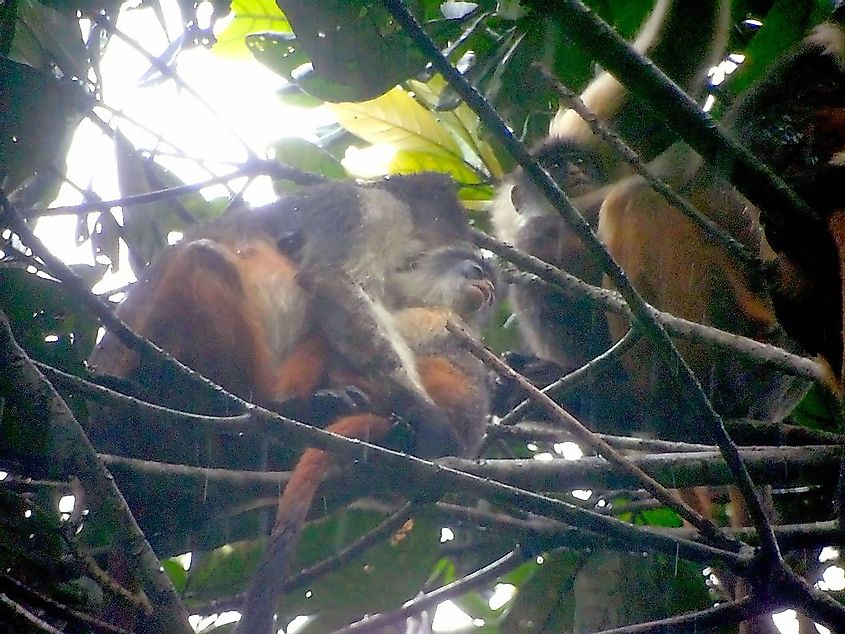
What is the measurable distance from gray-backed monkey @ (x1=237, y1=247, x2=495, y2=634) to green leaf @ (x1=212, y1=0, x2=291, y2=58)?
96 cm

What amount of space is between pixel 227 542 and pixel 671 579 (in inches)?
49.0

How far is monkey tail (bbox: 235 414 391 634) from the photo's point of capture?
1.62 meters

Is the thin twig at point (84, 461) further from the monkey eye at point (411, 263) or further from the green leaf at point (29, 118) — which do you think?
the monkey eye at point (411, 263)

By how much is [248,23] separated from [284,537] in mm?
2106

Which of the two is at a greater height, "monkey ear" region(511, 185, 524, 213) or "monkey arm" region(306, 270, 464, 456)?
"monkey ear" region(511, 185, 524, 213)

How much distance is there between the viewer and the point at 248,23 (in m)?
3.31

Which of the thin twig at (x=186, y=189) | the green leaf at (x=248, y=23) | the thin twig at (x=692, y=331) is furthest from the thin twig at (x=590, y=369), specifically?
the green leaf at (x=248, y=23)

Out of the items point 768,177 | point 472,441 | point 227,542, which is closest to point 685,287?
point 472,441

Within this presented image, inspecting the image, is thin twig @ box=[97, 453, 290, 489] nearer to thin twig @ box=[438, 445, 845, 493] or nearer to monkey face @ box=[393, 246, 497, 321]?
thin twig @ box=[438, 445, 845, 493]

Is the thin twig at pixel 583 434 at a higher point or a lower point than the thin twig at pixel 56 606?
higher

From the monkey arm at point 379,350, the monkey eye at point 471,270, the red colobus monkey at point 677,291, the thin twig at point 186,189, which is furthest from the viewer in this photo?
the monkey eye at point 471,270

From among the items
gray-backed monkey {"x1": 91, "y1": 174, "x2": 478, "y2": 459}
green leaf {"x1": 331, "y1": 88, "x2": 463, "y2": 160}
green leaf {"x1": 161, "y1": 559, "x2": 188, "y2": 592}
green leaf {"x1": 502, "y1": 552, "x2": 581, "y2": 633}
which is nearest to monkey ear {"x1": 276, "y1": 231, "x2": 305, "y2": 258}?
gray-backed monkey {"x1": 91, "y1": 174, "x2": 478, "y2": 459}

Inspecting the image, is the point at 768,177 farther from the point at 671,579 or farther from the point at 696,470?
the point at 671,579

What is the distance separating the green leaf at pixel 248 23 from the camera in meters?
3.30
